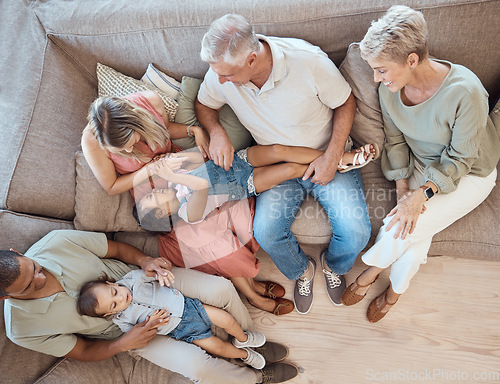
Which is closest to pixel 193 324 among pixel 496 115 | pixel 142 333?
pixel 142 333

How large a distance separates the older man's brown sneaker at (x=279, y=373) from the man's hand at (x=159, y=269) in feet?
2.15

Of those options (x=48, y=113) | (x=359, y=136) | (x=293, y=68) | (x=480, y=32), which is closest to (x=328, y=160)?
(x=359, y=136)

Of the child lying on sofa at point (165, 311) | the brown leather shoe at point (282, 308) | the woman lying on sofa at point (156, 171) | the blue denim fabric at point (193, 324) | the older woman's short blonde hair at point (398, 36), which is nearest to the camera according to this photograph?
the older woman's short blonde hair at point (398, 36)

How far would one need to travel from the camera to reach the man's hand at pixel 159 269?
171cm

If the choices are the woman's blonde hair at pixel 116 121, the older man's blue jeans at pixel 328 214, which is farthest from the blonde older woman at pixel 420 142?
the woman's blonde hair at pixel 116 121

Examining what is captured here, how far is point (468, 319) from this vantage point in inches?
74.0

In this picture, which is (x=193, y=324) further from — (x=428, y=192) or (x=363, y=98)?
(x=363, y=98)

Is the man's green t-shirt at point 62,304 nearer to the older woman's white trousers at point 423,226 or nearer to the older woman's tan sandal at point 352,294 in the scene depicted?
the older woman's tan sandal at point 352,294

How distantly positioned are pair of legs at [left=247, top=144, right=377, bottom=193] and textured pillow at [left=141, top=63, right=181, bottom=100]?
51 cm

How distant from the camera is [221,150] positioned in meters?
1.74

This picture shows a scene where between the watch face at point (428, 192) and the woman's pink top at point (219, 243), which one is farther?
the woman's pink top at point (219, 243)

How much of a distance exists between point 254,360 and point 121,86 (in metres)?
1.47

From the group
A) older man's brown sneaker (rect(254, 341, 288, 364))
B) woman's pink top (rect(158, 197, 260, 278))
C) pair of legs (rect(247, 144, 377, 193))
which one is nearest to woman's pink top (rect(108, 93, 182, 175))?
woman's pink top (rect(158, 197, 260, 278))

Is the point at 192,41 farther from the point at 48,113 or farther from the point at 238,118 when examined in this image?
the point at 48,113
